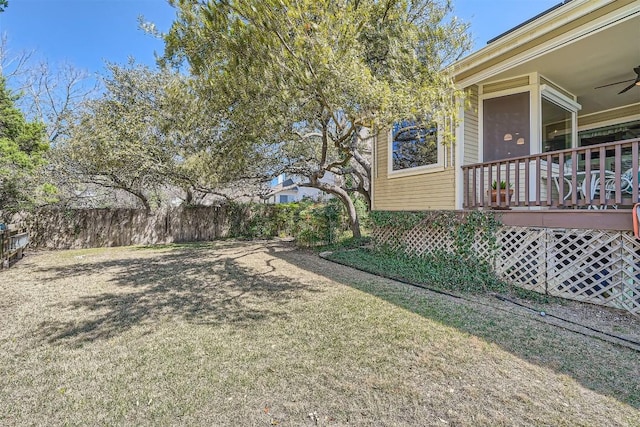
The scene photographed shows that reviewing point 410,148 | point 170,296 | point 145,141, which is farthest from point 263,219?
point 170,296

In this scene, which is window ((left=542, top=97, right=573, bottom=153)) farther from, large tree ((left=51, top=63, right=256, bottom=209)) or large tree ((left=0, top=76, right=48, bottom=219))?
large tree ((left=0, top=76, right=48, bottom=219))

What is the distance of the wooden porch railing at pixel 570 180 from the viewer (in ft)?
13.2

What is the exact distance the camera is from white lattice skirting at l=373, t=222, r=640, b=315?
13.0 feet

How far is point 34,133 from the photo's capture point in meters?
7.98

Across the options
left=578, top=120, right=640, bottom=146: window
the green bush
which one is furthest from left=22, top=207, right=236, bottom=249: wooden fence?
left=578, top=120, right=640, bottom=146: window

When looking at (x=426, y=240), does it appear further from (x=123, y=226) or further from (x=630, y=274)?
(x=123, y=226)

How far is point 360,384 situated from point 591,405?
5.09 ft

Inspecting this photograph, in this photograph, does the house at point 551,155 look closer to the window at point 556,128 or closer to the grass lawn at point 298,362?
the window at point 556,128

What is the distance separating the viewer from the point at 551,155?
4.67 meters

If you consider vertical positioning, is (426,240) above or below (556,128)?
below

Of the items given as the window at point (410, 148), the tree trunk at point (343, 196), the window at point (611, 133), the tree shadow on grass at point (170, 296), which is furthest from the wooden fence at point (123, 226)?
the window at point (611, 133)

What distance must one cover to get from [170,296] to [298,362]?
290 centimetres

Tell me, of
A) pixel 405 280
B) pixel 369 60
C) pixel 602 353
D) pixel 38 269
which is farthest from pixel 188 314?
pixel 38 269

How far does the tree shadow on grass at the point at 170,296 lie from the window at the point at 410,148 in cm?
399
